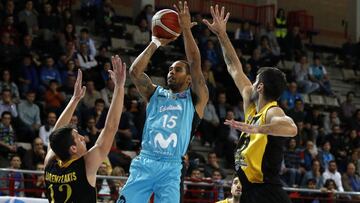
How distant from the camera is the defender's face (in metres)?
8.34

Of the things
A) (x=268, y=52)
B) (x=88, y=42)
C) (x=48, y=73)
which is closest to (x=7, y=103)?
(x=48, y=73)

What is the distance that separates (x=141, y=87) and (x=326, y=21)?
1951 centimetres

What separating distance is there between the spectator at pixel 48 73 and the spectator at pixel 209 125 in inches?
131

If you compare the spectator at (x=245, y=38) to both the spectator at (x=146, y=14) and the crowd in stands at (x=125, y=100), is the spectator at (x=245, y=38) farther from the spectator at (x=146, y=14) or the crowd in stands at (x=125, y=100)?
the spectator at (x=146, y=14)

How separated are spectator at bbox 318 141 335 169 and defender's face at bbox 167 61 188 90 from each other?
9.60 meters

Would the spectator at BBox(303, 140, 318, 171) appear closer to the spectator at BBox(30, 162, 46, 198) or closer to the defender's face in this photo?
the spectator at BBox(30, 162, 46, 198)

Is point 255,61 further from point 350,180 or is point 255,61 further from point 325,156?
point 350,180

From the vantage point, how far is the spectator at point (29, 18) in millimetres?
16844

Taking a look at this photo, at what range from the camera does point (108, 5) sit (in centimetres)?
1934

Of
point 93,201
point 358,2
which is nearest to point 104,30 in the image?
point 358,2

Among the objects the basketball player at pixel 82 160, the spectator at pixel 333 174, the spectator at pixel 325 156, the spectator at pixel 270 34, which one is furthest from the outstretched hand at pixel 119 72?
the spectator at pixel 270 34

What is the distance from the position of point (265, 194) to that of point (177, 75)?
1999mm

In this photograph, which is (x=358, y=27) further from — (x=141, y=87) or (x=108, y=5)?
(x=141, y=87)

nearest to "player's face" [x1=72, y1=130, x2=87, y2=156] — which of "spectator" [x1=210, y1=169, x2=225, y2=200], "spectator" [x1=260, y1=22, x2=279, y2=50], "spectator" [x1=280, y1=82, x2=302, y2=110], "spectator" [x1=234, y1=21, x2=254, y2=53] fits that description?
"spectator" [x1=210, y1=169, x2=225, y2=200]
